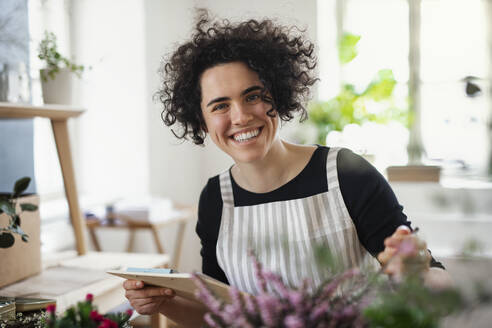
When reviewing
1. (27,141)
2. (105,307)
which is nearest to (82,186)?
(27,141)

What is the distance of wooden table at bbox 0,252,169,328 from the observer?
1.43 metres

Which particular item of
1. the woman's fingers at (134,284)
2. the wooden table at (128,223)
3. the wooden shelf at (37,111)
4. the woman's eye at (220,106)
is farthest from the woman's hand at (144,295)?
the wooden table at (128,223)

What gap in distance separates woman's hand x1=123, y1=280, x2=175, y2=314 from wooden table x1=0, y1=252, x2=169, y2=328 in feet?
0.76

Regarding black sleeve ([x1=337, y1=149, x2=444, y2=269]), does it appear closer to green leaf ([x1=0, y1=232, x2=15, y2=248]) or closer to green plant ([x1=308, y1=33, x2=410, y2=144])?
green leaf ([x1=0, y1=232, x2=15, y2=248])

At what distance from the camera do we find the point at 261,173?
135 cm

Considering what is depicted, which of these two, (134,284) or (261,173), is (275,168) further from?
(134,284)

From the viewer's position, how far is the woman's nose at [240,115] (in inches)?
46.3

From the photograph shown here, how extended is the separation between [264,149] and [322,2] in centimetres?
253

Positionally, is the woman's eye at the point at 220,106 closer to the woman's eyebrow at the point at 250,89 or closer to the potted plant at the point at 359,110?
the woman's eyebrow at the point at 250,89

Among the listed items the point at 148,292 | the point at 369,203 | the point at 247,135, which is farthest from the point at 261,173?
the point at 148,292

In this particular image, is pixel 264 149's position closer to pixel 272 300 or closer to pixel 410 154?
pixel 272 300

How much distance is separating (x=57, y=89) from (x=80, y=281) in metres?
0.77

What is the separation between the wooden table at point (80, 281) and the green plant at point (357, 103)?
6.41ft

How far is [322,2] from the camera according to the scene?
346 centimetres
